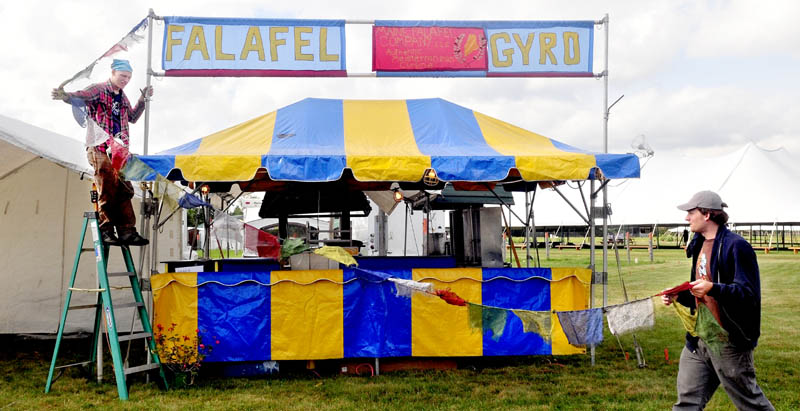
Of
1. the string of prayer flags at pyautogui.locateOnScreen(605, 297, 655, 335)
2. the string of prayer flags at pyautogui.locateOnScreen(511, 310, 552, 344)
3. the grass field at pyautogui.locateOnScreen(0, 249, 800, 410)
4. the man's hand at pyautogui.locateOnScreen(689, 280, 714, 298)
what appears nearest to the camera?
the man's hand at pyautogui.locateOnScreen(689, 280, 714, 298)

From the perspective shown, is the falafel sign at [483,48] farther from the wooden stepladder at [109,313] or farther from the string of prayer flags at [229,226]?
the wooden stepladder at [109,313]

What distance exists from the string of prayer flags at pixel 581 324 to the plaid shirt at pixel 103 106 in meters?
3.94

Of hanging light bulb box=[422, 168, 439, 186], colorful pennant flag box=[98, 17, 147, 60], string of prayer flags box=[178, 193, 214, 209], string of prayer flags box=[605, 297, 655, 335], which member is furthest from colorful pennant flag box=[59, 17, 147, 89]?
string of prayer flags box=[605, 297, 655, 335]

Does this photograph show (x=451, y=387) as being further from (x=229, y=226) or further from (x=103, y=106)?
(x=103, y=106)

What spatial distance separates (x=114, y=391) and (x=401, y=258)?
3.00 m

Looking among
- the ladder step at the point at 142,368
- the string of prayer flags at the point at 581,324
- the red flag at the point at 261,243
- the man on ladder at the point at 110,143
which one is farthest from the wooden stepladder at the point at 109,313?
the string of prayer flags at the point at 581,324

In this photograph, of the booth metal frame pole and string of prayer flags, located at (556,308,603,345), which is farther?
the booth metal frame pole

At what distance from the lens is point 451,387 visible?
5.20 metres

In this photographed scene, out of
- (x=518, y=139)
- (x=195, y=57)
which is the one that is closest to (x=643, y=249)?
(x=518, y=139)

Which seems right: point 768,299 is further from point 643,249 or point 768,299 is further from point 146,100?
point 643,249

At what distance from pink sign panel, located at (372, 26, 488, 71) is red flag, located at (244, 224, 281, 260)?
2.03 metres

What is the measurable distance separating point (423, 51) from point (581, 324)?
10.8ft

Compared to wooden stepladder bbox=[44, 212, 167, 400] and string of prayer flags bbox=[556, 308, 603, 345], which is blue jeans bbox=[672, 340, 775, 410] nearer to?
string of prayer flags bbox=[556, 308, 603, 345]

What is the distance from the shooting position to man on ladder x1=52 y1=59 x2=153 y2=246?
4.92 m
